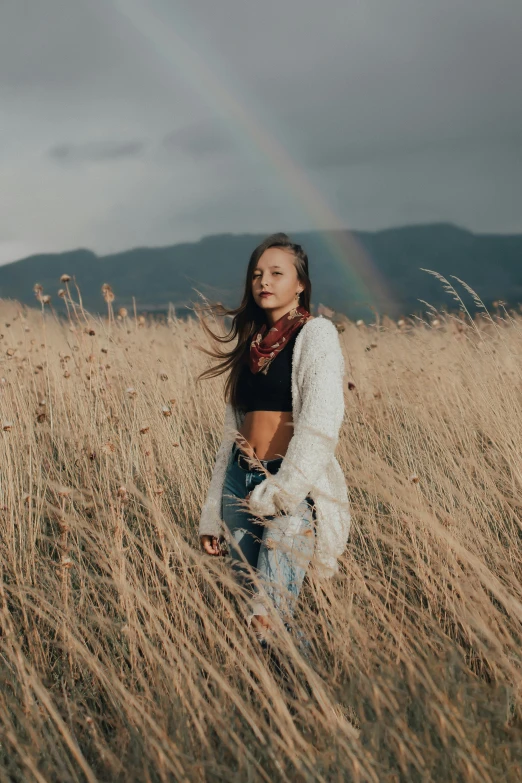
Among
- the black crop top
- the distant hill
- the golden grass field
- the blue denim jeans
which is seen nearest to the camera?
the golden grass field

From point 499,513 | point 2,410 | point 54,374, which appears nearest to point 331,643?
point 499,513

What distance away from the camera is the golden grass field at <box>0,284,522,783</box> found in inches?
63.0

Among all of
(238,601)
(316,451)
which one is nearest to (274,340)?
(316,451)

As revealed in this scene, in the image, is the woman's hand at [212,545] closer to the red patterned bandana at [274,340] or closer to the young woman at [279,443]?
the young woman at [279,443]

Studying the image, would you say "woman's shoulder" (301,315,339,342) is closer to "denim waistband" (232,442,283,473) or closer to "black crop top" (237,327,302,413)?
"black crop top" (237,327,302,413)

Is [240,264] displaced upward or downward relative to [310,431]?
upward

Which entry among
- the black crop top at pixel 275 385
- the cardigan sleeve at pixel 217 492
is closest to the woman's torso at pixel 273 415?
the black crop top at pixel 275 385

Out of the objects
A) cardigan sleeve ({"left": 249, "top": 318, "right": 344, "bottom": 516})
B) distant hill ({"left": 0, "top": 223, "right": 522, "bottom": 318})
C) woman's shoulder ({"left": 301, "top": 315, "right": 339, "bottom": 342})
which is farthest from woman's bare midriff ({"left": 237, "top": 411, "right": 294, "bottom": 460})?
distant hill ({"left": 0, "top": 223, "right": 522, "bottom": 318})

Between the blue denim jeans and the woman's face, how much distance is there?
573 mm

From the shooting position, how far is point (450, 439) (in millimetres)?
4055

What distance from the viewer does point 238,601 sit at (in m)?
2.24

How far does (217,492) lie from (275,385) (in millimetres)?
502

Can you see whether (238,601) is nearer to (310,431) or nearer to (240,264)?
(310,431)

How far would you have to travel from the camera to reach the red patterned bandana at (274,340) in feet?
8.39
